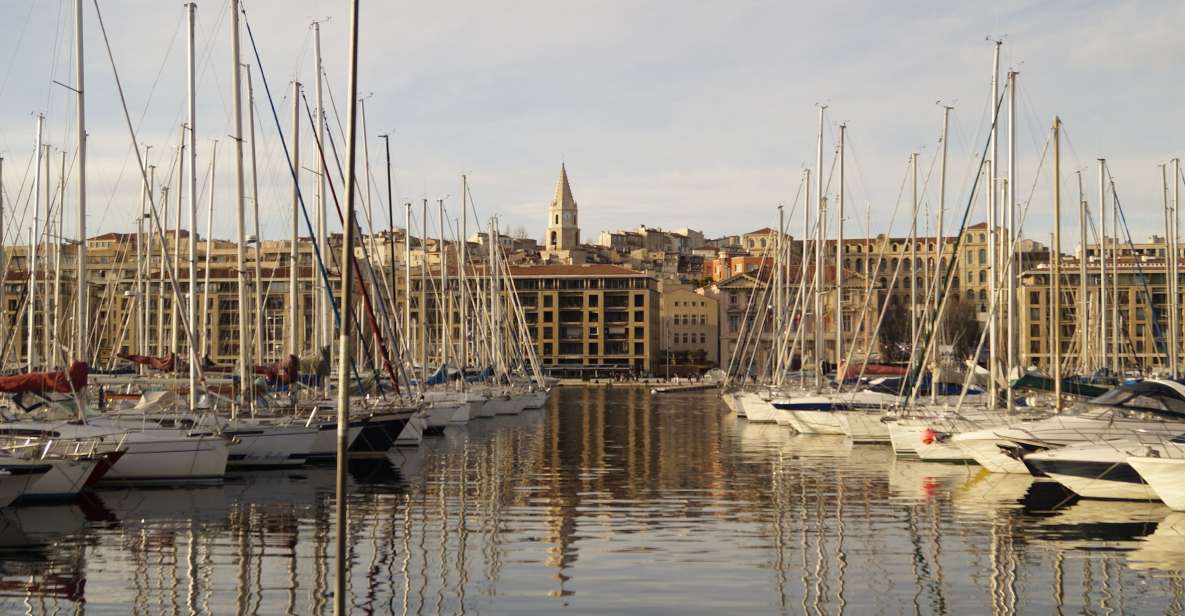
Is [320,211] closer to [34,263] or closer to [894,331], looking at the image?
[34,263]

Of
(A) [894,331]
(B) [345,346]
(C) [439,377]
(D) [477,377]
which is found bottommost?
(D) [477,377]

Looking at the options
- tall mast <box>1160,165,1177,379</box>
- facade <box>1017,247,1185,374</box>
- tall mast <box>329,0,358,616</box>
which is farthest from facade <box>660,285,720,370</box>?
tall mast <box>329,0,358,616</box>

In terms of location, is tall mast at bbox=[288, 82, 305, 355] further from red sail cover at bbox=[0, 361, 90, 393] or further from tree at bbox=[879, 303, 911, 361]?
tree at bbox=[879, 303, 911, 361]

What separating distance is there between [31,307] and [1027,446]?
29458mm

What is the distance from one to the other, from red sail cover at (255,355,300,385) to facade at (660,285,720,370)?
133908 mm

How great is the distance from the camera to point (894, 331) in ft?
487

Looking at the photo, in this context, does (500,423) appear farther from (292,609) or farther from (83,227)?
(292,609)

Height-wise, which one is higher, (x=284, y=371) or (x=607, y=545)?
(x=284, y=371)

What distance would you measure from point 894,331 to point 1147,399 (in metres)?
117

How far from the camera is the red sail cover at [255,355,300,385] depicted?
40312 mm

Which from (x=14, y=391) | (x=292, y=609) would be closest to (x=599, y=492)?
(x=14, y=391)

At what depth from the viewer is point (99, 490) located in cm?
3178

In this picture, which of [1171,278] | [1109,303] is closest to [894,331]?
[1109,303]

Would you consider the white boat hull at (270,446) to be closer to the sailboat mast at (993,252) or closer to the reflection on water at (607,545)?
the reflection on water at (607,545)
